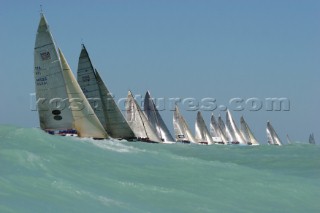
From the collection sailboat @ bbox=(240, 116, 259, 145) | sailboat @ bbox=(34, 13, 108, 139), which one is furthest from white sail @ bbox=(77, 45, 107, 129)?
sailboat @ bbox=(240, 116, 259, 145)

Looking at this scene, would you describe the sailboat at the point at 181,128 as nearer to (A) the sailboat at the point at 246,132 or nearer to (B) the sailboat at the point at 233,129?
(B) the sailboat at the point at 233,129

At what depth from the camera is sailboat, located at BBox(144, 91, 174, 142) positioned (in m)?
73.0

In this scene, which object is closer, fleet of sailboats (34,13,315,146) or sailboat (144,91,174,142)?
fleet of sailboats (34,13,315,146)

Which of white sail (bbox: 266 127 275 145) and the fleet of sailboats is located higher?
the fleet of sailboats

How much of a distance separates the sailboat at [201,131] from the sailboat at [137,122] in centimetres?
3875

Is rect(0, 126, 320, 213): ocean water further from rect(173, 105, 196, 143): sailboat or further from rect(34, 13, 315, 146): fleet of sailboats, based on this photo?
rect(173, 105, 196, 143): sailboat

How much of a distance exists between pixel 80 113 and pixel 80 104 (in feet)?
2.24

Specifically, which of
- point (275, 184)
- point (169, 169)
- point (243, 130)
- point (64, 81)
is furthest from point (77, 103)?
point (243, 130)

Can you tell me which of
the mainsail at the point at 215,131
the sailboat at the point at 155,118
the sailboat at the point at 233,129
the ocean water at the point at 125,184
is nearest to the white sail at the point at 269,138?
the sailboat at the point at 233,129

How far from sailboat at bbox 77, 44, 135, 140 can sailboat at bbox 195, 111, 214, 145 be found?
49.4 metres

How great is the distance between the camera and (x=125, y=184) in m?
17.1

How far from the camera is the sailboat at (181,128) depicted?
91.2 m

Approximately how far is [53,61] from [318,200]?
2393cm

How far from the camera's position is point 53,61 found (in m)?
38.6
